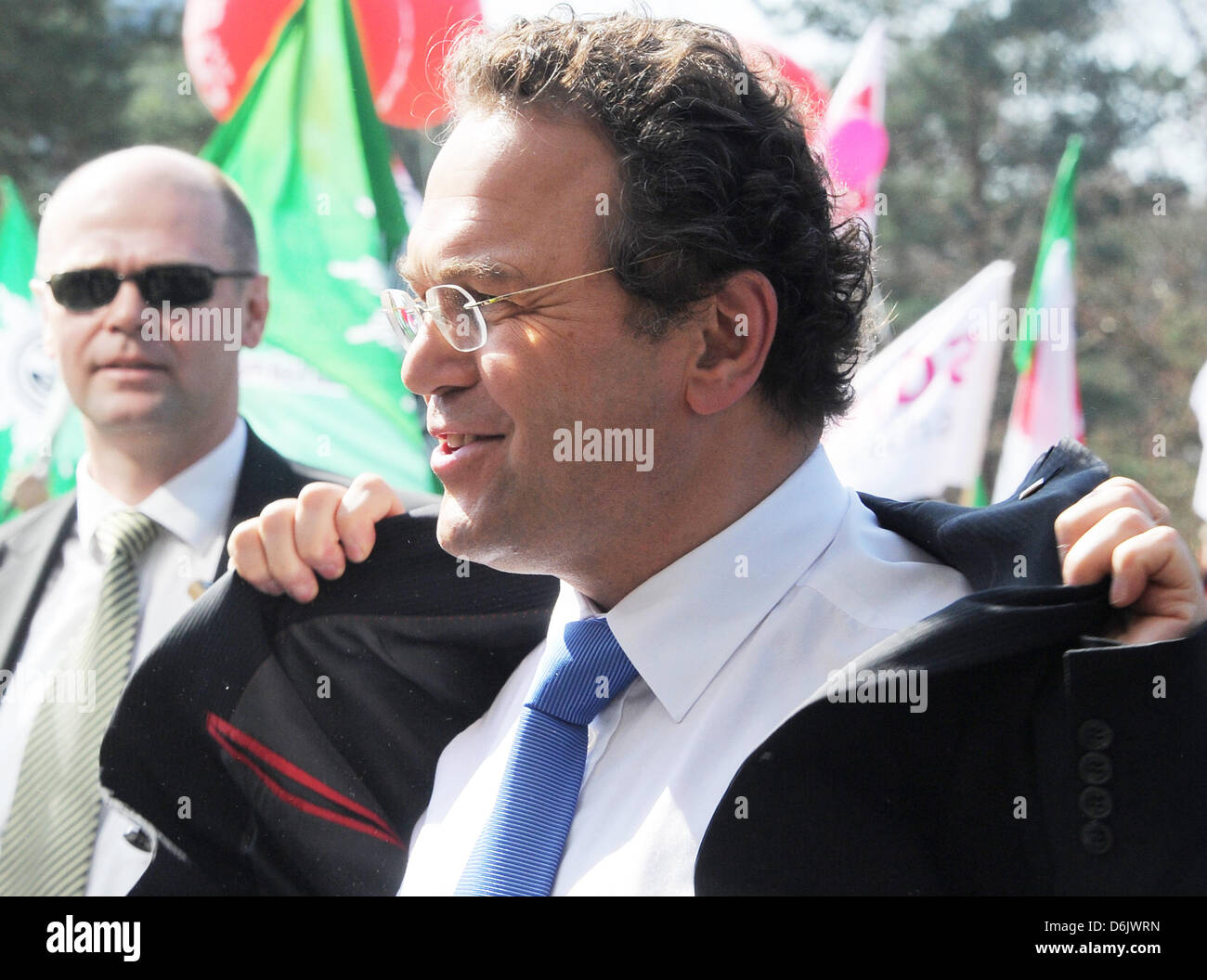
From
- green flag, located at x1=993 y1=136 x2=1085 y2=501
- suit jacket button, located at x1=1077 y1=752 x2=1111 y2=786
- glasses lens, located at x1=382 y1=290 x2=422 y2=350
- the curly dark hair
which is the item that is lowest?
suit jacket button, located at x1=1077 y1=752 x2=1111 y2=786

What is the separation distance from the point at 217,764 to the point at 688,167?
111cm

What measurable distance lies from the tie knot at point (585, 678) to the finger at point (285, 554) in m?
0.41

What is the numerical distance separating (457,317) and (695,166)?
40 cm

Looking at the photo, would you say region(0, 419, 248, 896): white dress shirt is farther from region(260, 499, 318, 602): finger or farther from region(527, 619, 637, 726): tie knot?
region(527, 619, 637, 726): tie knot

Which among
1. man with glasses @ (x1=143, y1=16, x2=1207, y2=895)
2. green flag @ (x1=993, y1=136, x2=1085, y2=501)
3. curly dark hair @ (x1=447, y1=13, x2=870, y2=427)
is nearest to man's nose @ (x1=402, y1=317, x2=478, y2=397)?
man with glasses @ (x1=143, y1=16, x2=1207, y2=895)

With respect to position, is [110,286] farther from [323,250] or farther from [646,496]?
[646,496]

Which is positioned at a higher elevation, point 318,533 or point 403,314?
point 403,314

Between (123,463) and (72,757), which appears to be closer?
(72,757)

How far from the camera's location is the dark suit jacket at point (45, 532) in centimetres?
279

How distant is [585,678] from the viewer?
5.98ft

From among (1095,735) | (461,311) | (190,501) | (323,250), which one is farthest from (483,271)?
(323,250)

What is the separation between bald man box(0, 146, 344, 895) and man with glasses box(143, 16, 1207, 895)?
701 millimetres

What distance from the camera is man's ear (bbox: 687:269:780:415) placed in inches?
74.6

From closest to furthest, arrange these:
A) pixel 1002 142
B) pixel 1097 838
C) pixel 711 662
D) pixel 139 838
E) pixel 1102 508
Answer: pixel 1097 838 < pixel 1102 508 < pixel 711 662 < pixel 139 838 < pixel 1002 142
